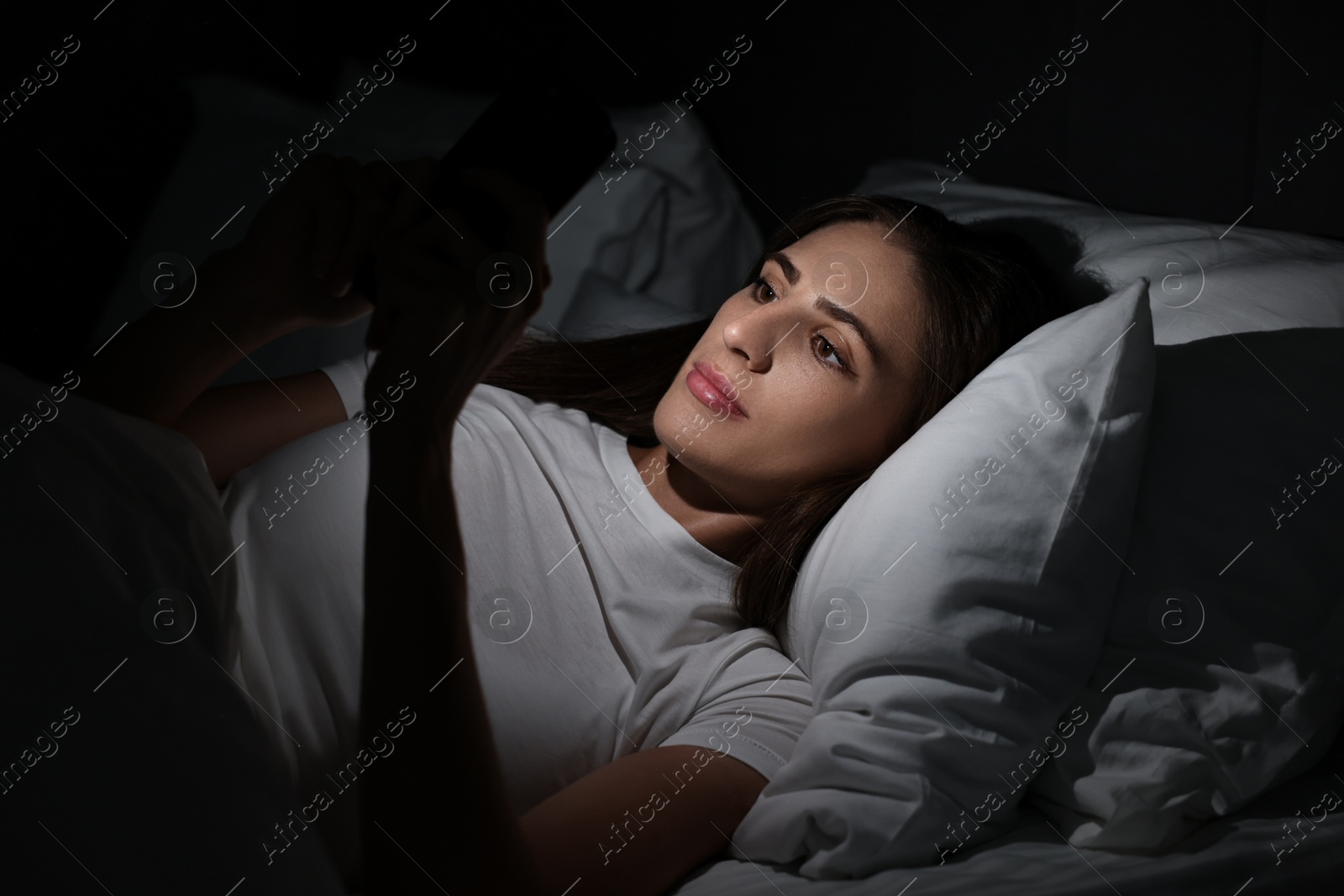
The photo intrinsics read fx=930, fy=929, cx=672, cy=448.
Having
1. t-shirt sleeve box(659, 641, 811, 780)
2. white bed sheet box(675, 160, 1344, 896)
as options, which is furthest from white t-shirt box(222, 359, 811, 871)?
white bed sheet box(675, 160, 1344, 896)

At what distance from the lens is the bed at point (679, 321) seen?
1.32 feet

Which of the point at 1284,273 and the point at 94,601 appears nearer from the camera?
the point at 94,601

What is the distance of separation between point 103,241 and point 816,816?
0.52 m

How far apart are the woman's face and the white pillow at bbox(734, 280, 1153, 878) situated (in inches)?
2.0

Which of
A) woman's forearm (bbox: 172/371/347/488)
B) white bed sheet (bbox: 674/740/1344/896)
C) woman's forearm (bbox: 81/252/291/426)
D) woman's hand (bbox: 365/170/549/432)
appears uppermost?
woman's forearm (bbox: 81/252/291/426)

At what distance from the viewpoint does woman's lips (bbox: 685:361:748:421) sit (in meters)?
0.62

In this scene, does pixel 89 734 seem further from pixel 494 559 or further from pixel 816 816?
pixel 816 816

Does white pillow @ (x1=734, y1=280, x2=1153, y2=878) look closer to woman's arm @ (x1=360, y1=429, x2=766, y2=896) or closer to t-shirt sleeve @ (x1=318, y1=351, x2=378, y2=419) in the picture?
woman's arm @ (x1=360, y1=429, x2=766, y2=896)

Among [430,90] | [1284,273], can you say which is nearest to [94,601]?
[430,90]

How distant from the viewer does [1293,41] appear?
33.7 inches

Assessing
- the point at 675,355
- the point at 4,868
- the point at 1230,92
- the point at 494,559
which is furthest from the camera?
the point at 1230,92

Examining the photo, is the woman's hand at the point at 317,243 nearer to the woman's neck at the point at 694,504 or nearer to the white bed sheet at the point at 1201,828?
the woman's neck at the point at 694,504

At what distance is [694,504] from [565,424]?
109 mm

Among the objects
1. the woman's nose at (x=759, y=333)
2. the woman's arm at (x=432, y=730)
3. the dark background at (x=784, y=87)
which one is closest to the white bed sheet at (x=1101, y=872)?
the woman's arm at (x=432, y=730)
